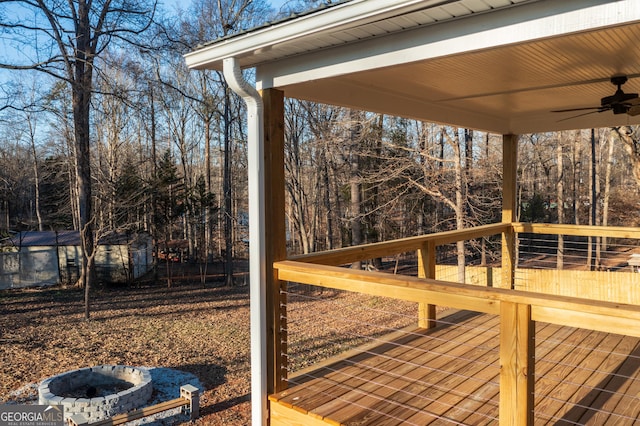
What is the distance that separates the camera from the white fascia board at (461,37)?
6.54 ft

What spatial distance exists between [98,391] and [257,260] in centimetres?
708

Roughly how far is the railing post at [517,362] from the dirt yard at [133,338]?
21.6ft

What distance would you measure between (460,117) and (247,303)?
456 inches

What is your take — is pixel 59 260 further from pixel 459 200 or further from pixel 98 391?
pixel 459 200

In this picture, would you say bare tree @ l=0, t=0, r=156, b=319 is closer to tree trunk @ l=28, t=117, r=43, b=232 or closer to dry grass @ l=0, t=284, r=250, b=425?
dry grass @ l=0, t=284, r=250, b=425

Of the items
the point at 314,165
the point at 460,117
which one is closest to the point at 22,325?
the point at 314,165

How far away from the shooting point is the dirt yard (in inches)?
359

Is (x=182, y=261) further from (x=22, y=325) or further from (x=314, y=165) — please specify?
(x=22, y=325)

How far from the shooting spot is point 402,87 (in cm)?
374

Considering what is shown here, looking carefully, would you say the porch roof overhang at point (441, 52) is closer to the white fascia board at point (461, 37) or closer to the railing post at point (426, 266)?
the white fascia board at point (461, 37)

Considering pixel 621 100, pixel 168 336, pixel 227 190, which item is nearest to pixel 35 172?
pixel 227 190

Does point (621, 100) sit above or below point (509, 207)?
above

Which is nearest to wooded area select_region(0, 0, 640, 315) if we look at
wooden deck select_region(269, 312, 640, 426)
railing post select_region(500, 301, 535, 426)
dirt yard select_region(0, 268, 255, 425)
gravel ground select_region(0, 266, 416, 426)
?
dirt yard select_region(0, 268, 255, 425)

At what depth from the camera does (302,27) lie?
101 inches
